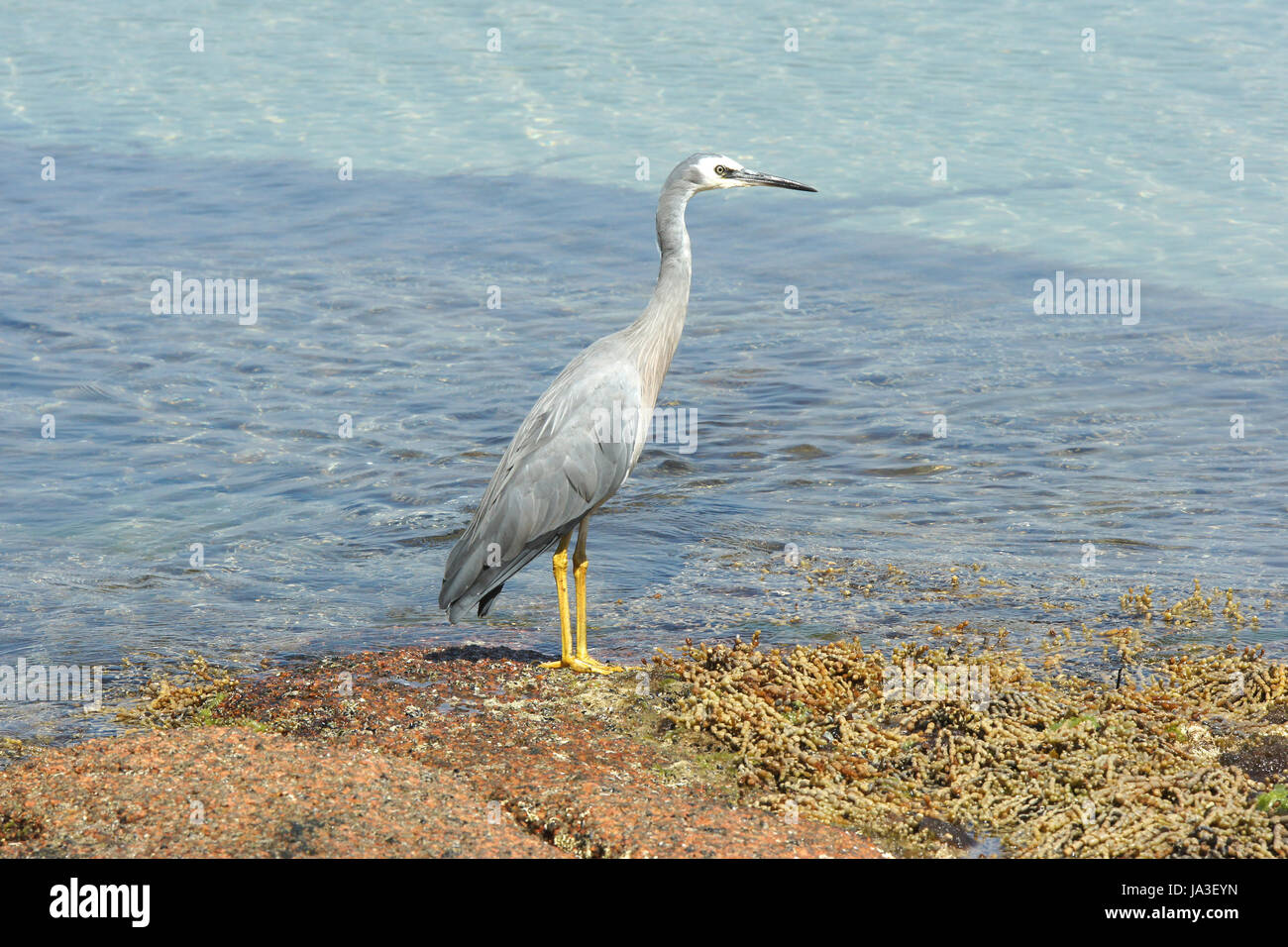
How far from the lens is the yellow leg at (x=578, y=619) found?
689 cm

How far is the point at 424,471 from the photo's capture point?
1075 centimetres

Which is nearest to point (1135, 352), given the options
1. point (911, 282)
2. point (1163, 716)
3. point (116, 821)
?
→ point (911, 282)

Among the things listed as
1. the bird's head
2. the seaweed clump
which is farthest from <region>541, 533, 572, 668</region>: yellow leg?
the bird's head

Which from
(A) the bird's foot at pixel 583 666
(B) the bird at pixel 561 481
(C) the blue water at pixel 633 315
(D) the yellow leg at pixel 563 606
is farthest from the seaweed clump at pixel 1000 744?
(C) the blue water at pixel 633 315

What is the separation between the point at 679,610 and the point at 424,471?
3.38m

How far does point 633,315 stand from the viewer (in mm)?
14250

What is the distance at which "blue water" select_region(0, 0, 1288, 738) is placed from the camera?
8.75 meters

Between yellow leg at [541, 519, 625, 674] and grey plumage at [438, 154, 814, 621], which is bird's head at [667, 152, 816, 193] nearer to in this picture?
grey plumage at [438, 154, 814, 621]

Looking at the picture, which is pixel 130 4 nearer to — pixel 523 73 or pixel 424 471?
pixel 523 73

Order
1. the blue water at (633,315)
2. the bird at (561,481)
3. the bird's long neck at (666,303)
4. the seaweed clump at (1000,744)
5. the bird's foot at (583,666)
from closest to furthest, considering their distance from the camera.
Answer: the seaweed clump at (1000,744)
the bird's foot at (583,666)
the bird at (561,481)
the bird's long neck at (666,303)
the blue water at (633,315)

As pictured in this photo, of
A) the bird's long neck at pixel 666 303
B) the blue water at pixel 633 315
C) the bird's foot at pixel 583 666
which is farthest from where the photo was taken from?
the blue water at pixel 633 315

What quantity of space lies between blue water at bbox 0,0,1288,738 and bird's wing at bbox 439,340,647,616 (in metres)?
0.75

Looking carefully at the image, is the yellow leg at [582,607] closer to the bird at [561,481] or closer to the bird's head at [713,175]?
the bird at [561,481]

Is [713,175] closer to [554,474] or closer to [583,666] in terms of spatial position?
[554,474]
